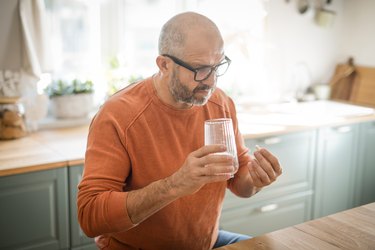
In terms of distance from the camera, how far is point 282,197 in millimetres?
2924

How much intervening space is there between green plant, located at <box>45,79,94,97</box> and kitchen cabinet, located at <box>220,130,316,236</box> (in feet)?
3.31

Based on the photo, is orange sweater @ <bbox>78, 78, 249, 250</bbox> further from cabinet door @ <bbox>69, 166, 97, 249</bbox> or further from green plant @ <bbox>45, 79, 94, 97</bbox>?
green plant @ <bbox>45, 79, 94, 97</bbox>

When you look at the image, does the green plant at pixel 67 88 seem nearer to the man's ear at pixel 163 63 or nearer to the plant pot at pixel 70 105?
the plant pot at pixel 70 105

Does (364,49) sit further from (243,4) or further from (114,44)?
(114,44)

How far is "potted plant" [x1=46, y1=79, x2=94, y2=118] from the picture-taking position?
273cm

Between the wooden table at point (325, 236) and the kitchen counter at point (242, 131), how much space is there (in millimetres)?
A: 1044

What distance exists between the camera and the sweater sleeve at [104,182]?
1362 mm

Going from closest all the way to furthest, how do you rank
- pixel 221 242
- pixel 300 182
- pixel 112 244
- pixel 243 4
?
pixel 112 244 → pixel 221 242 → pixel 300 182 → pixel 243 4

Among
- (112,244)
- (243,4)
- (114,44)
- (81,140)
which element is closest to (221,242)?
(112,244)

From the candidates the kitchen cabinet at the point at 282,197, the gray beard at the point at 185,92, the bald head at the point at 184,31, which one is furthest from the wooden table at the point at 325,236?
the kitchen cabinet at the point at 282,197

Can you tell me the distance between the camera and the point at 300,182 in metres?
3.00

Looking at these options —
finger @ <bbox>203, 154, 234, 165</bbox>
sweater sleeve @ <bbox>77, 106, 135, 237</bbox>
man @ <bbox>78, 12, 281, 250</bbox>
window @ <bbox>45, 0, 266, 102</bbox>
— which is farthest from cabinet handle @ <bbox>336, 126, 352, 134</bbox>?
finger @ <bbox>203, 154, 234, 165</bbox>

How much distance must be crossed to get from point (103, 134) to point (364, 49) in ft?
9.58

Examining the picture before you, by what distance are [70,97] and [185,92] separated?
4.47ft
